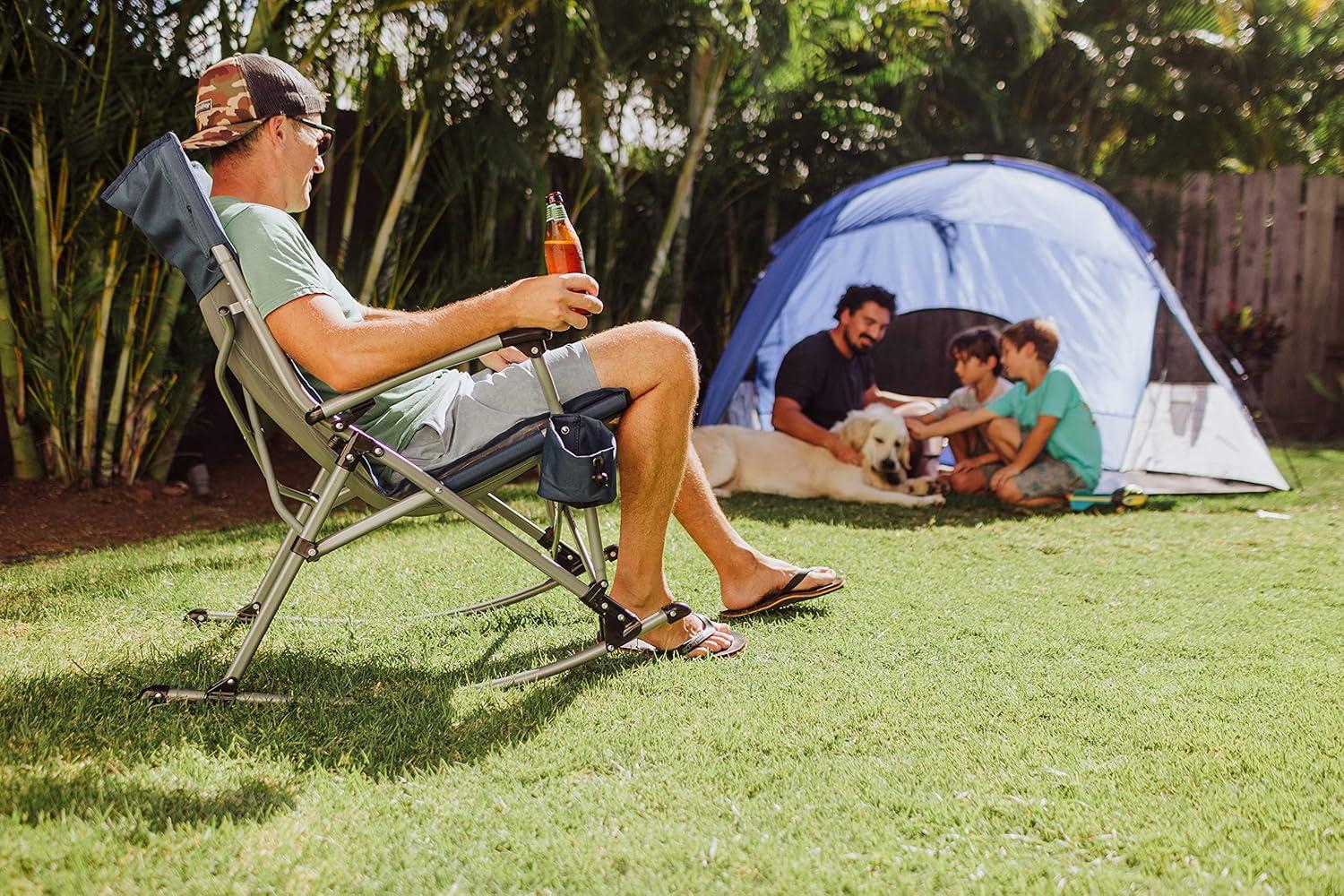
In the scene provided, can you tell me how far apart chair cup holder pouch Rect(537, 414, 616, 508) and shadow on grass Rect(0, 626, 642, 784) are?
424 millimetres

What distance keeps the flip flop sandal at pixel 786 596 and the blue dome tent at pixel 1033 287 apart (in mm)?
2809

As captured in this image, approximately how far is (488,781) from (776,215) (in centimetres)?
614

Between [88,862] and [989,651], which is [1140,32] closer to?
[989,651]

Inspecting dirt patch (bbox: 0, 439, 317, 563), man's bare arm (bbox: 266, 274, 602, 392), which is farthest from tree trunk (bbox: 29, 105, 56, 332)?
man's bare arm (bbox: 266, 274, 602, 392)

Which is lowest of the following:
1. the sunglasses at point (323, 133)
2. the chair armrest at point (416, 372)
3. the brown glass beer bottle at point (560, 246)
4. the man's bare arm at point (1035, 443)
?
the man's bare arm at point (1035, 443)

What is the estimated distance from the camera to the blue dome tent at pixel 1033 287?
5.45 meters

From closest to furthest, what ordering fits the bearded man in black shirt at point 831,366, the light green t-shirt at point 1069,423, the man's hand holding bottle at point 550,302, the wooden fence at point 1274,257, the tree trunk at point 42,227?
1. the man's hand holding bottle at point 550,302
2. the tree trunk at point 42,227
3. the light green t-shirt at point 1069,423
4. the bearded man in black shirt at point 831,366
5. the wooden fence at point 1274,257

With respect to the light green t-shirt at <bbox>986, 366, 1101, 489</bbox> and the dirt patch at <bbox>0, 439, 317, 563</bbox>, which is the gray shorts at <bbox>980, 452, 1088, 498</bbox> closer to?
the light green t-shirt at <bbox>986, 366, 1101, 489</bbox>

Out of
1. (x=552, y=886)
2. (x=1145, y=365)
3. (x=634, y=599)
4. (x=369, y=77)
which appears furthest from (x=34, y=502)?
(x=1145, y=365)

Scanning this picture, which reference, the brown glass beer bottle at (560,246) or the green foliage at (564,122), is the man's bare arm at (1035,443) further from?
the brown glass beer bottle at (560,246)

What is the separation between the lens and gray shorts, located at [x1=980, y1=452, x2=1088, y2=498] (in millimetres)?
4805

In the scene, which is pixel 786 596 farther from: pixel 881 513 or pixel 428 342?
pixel 881 513

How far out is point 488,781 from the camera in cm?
179

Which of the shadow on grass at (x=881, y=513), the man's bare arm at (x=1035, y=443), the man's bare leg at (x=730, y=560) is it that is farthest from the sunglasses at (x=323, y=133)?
the man's bare arm at (x=1035, y=443)
